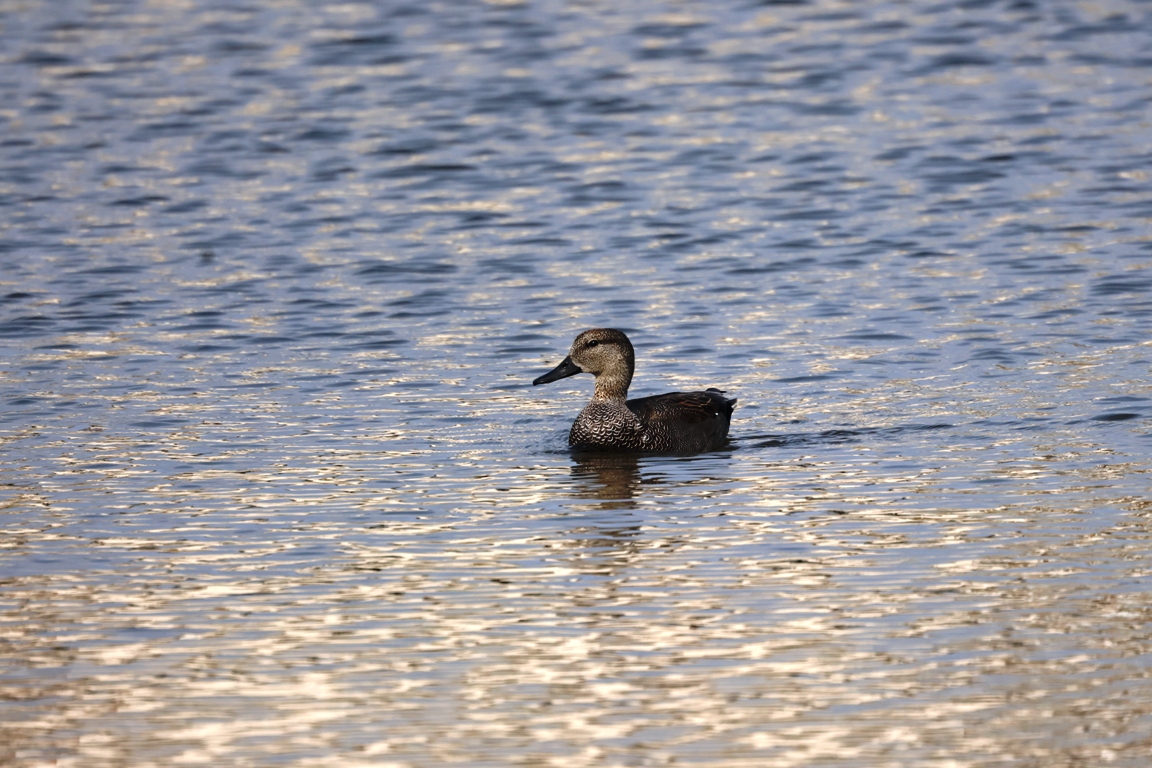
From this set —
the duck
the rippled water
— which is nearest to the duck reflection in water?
the rippled water

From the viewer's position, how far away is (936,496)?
10.3 metres

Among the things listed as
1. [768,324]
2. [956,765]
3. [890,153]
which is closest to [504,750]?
[956,765]

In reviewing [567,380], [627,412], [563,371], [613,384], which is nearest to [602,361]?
[613,384]

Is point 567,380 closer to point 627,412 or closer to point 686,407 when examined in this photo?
point 627,412

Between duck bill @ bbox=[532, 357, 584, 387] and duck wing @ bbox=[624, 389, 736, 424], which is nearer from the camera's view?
duck wing @ bbox=[624, 389, 736, 424]

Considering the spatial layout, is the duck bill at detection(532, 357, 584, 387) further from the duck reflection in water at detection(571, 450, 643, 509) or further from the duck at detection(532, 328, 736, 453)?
the duck reflection in water at detection(571, 450, 643, 509)

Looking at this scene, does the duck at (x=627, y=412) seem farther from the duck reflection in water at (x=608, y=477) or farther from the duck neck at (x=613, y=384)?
the duck reflection in water at (x=608, y=477)

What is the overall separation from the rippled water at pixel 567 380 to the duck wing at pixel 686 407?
11.0 inches

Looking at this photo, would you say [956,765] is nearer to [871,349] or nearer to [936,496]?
[936,496]

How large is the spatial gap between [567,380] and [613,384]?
235 centimetres

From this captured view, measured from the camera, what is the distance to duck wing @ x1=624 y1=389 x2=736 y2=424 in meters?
12.2

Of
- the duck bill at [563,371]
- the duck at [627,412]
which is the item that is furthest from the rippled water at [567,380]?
the duck bill at [563,371]

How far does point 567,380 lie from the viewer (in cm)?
1524

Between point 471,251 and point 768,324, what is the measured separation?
3851 millimetres
